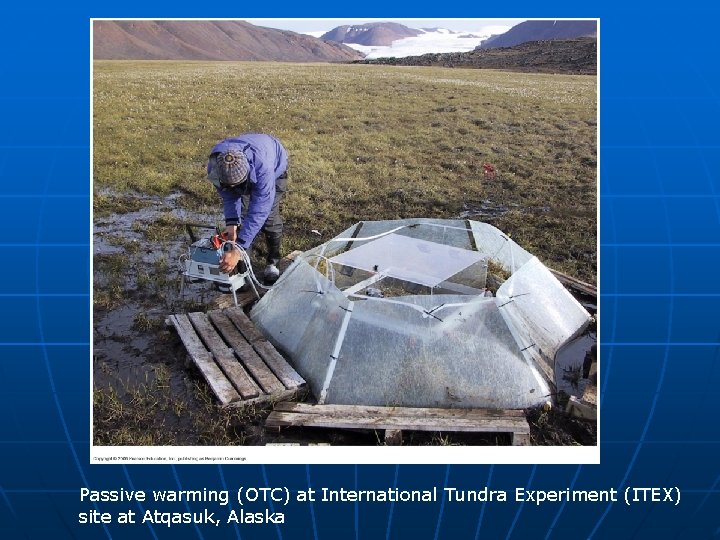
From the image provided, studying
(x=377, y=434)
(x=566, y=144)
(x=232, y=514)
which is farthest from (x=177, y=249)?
(x=566, y=144)

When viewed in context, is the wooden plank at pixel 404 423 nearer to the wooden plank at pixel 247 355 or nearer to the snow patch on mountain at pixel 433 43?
the wooden plank at pixel 247 355

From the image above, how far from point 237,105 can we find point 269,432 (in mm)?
9566

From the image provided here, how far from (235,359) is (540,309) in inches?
104

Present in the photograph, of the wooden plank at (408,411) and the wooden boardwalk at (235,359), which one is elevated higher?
the wooden boardwalk at (235,359)

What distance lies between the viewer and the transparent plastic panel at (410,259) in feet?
17.4

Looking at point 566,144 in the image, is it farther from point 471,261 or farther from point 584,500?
point 584,500

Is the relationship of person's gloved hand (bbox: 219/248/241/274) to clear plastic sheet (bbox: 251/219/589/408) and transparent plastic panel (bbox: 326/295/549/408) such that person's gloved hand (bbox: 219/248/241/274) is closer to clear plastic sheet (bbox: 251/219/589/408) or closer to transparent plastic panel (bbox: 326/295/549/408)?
clear plastic sheet (bbox: 251/219/589/408)

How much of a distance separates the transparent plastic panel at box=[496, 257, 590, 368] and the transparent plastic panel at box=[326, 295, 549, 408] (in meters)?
0.26

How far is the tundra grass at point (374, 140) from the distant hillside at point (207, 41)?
2546 millimetres

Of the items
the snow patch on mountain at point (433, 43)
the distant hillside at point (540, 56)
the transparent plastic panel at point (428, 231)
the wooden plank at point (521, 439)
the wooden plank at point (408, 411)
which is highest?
the distant hillside at point (540, 56)

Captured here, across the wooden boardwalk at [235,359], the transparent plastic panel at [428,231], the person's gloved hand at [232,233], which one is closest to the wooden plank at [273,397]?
the wooden boardwalk at [235,359]

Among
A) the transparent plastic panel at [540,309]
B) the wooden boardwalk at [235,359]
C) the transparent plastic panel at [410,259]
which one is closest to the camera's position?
the wooden boardwalk at [235,359]

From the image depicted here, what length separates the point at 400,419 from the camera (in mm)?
4117

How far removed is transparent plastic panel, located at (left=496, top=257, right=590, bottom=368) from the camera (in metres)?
4.66
